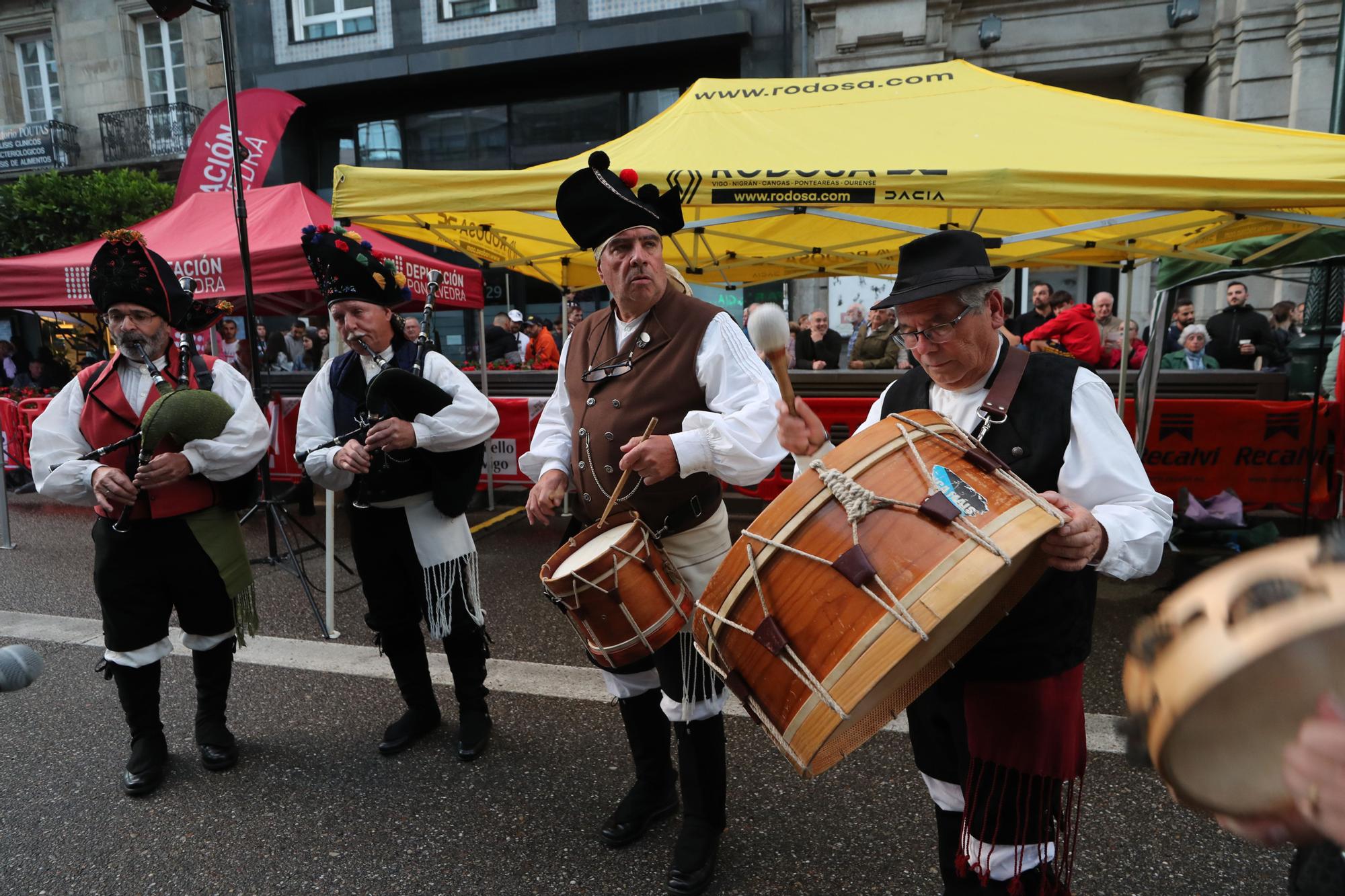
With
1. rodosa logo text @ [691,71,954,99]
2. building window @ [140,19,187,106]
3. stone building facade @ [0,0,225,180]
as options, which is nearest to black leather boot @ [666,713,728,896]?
rodosa logo text @ [691,71,954,99]

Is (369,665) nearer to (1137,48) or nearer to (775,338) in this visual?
(775,338)

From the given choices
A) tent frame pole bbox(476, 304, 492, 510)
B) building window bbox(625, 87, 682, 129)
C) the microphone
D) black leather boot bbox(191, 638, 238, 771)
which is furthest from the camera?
building window bbox(625, 87, 682, 129)

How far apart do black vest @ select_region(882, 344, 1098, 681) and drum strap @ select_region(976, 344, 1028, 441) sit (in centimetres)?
2

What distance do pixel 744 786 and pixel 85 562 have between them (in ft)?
18.9

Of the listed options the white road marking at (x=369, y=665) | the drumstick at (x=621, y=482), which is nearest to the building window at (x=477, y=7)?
the white road marking at (x=369, y=665)

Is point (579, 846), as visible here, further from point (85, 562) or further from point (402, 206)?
point (85, 562)

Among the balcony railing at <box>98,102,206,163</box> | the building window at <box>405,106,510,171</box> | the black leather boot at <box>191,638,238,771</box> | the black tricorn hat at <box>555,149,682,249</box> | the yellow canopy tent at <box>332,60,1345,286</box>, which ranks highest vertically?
the balcony railing at <box>98,102,206,163</box>

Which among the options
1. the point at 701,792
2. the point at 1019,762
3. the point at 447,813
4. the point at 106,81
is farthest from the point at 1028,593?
the point at 106,81

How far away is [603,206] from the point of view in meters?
2.32

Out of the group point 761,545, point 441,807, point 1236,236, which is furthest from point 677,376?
point 1236,236

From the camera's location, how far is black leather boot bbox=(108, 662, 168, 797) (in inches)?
115

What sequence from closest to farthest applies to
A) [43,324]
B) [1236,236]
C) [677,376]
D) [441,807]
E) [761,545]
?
1. [761,545]
2. [677,376]
3. [441,807]
4. [1236,236]
5. [43,324]

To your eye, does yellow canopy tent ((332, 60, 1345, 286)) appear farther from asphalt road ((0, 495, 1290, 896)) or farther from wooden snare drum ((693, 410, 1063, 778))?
wooden snare drum ((693, 410, 1063, 778))

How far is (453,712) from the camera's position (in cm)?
346
